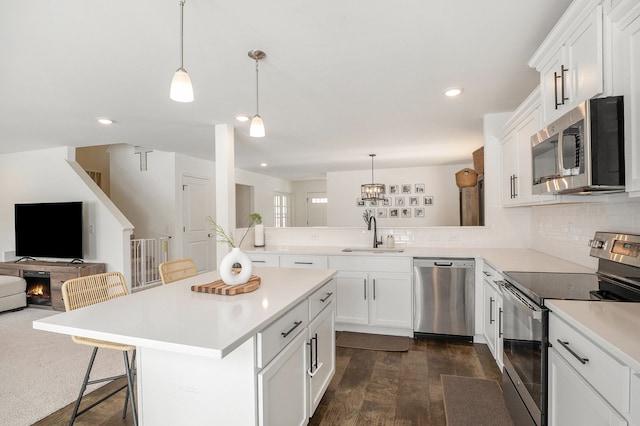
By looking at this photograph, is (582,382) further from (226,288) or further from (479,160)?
(479,160)

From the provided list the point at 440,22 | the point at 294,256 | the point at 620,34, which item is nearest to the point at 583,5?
the point at 620,34

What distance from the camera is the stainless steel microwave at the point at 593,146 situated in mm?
1366

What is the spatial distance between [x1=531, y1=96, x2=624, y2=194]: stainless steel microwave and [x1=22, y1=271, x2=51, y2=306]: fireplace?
6155mm

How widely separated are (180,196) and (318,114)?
3.61m

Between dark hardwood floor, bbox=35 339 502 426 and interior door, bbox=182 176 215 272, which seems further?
interior door, bbox=182 176 215 272

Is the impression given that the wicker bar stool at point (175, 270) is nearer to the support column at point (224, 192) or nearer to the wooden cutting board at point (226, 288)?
the wooden cutting board at point (226, 288)

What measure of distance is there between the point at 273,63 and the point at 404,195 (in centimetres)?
606

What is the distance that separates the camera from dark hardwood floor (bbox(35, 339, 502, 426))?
6.79ft

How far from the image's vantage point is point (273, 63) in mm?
2275

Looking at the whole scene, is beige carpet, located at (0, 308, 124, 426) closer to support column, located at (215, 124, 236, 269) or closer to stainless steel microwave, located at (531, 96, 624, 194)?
support column, located at (215, 124, 236, 269)

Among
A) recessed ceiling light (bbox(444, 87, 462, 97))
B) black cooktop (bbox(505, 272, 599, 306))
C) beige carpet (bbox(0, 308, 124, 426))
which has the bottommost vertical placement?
beige carpet (bbox(0, 308, 124, 426))

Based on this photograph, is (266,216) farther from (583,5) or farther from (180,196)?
(583,5)

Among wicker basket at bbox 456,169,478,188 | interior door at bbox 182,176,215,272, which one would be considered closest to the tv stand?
interior door at bbox 182,176,215,272

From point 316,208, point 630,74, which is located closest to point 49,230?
point 630,74
